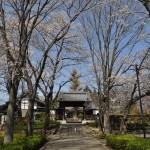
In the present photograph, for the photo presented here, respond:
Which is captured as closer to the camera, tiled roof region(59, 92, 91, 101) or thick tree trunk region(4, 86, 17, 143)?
thick tree trunk region(4, 86, 17, 143)

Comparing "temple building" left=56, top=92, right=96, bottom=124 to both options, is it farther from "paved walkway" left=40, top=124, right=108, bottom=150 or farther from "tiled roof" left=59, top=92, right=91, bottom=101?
"paved walkway" left=40, top=124, right=108, bottom=150

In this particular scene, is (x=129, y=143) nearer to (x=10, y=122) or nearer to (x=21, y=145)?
(x=21, y=145)

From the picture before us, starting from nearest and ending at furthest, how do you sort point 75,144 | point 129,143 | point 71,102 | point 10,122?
point 129,143 < point 10,122 < point 75,144 < point 71,102

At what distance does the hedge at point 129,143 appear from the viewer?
11.9 m

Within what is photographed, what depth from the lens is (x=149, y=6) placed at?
33.9 feet

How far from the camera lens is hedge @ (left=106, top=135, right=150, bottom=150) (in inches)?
468

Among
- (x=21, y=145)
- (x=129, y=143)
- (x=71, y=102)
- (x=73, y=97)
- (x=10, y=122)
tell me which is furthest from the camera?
(x=73, y=97)

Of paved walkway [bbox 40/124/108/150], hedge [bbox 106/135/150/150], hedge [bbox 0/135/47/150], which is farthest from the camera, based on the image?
paved walkway [bbox 40/124/108/150]

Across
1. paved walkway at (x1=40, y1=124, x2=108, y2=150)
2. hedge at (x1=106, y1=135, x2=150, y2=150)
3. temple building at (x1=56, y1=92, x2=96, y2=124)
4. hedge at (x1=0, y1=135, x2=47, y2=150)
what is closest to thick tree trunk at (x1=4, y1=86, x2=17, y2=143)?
hedge at (x1=0, y1=135, x2=47, y2=150)

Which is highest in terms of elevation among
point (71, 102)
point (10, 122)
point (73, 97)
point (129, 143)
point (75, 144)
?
point (73, 97)

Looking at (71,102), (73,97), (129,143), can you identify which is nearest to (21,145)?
(129,143)

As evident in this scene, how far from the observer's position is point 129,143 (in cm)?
1357

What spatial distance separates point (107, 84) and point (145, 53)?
4442 mm

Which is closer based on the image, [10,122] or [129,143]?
[129,143]
